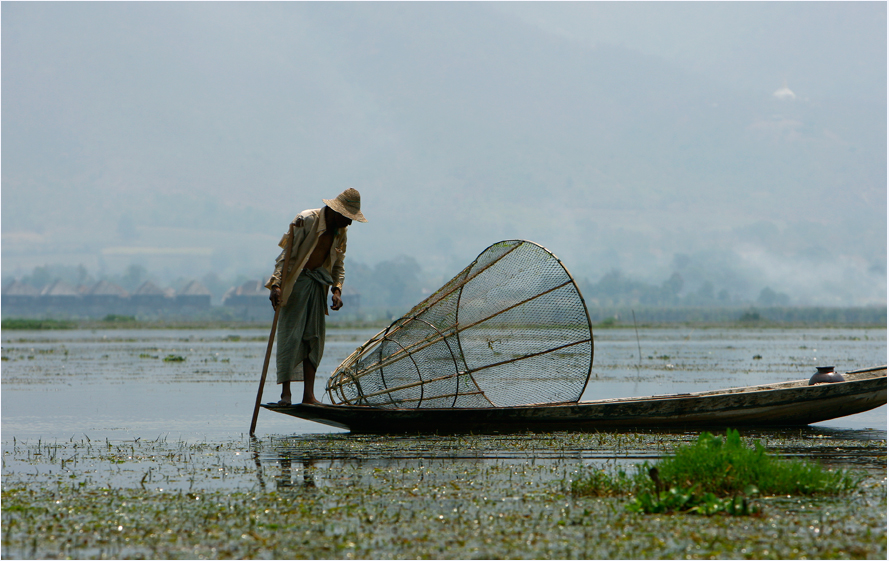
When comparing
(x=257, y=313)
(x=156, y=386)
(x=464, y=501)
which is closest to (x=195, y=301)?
Result: (x=257, y=313)

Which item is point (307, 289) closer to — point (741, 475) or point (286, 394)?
point (286, 394)

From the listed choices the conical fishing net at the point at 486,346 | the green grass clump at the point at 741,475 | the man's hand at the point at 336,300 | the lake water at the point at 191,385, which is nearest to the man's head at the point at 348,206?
the man's hand at the point at 336,300

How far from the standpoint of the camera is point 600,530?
4.65 m

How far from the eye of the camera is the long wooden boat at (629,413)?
328 inches

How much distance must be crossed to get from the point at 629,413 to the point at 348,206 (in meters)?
3.32

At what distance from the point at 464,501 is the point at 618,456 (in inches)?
86.2

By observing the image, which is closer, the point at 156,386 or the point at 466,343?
the point at 466,343

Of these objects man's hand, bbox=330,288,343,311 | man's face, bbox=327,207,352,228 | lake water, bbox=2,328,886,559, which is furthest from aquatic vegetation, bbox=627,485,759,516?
man's face, bbox=327,207,352,228

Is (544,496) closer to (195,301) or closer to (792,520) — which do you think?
(792,520)

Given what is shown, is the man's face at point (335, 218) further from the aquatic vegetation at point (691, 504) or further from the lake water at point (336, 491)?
the aquatic vegetation at point (691, 504)

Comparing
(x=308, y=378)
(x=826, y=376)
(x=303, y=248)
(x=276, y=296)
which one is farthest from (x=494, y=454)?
(x=826, y=376)

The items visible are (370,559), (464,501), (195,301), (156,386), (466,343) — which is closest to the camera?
(370,559)

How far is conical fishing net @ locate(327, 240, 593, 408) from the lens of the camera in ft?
29.4

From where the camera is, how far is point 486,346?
9.07 m
